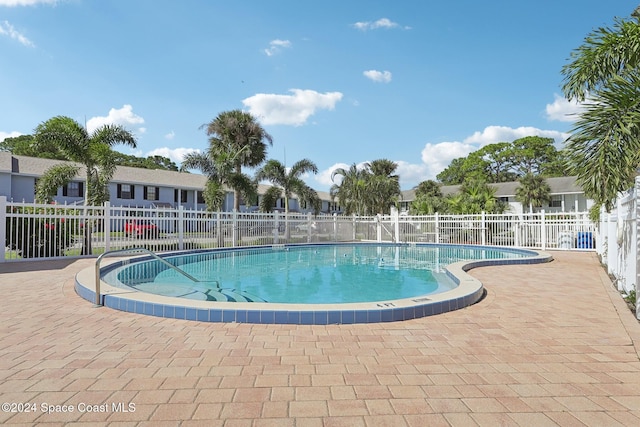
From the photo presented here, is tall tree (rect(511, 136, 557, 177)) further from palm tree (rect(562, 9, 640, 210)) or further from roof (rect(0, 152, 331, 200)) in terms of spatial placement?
palm tree (rect(562, 9, 640, 210))

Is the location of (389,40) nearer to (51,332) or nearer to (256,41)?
(256,41)

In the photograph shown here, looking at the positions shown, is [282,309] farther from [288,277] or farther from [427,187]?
[427,187]

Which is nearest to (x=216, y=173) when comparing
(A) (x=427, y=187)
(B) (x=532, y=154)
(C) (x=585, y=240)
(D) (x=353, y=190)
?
(D) (x=353, y=190)

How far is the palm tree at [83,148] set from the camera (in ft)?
41.1

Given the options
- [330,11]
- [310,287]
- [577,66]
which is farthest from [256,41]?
[577,66]

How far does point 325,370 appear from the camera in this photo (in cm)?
283

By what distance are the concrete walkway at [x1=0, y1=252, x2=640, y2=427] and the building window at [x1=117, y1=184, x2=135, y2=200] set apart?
2440 centimetres

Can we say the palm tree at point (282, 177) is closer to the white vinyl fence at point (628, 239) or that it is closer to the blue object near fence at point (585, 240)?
the blue object near fence at point (585, 240)

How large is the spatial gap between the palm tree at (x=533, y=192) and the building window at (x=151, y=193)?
107ft

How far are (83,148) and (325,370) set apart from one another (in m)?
14.0

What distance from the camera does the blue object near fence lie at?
581 inches

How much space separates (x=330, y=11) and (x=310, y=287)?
8.41 m

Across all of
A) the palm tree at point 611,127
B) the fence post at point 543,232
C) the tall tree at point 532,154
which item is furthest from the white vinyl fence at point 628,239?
the tall tree at point 532,154

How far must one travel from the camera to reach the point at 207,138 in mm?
21672
